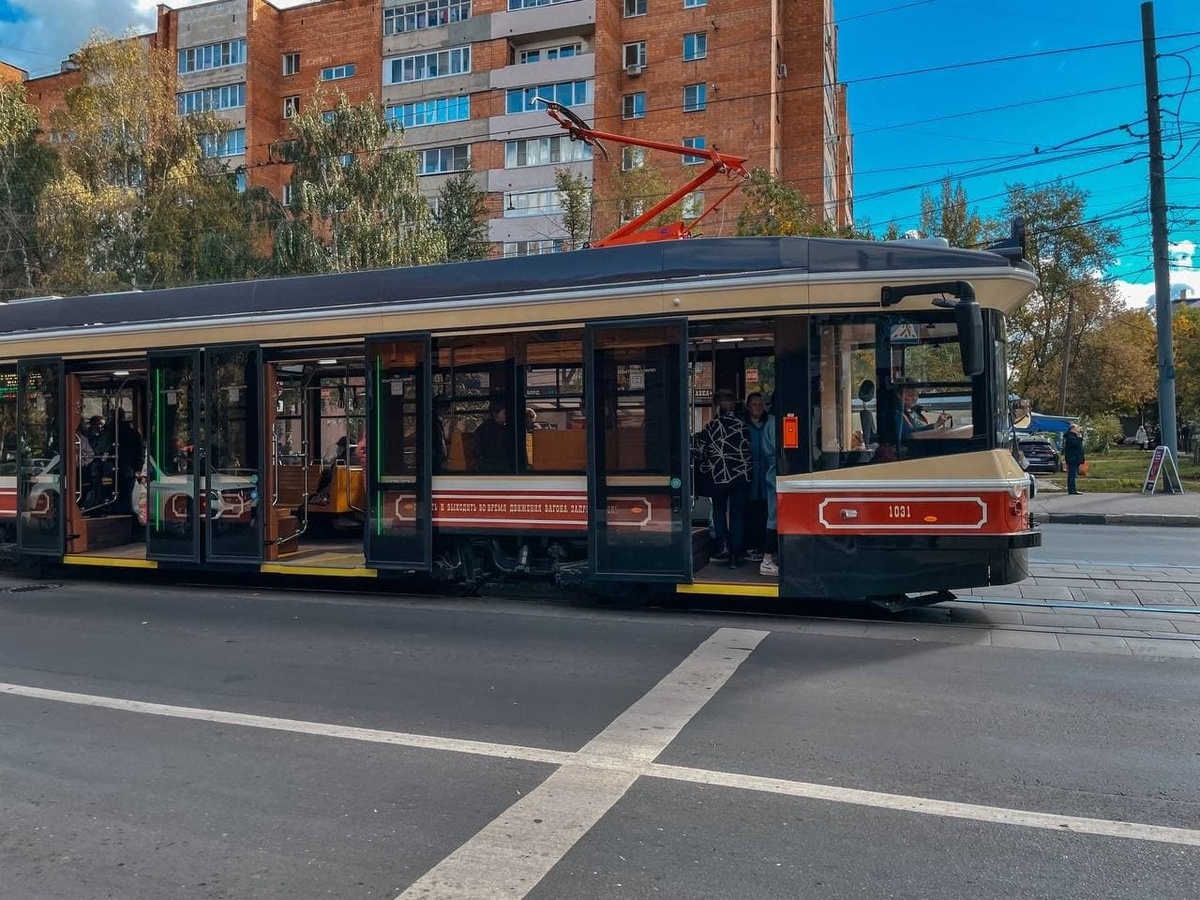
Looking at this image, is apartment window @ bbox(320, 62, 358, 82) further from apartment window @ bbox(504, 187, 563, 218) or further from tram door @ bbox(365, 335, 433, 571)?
tram door @ bbox(365, 335, 433, 571)

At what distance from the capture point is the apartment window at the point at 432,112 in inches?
1786

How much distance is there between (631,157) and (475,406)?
106ft

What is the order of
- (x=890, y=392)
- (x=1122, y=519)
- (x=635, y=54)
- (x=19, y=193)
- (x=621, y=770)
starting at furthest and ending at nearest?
1. (x=635, y=54)
2. (x=19, y=193)
3. (x=1122, y=519)
4. (x=890, y=392)
5. (x=621, y=770)

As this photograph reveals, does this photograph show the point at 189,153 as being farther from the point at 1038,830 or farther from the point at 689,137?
the point at 1038,830

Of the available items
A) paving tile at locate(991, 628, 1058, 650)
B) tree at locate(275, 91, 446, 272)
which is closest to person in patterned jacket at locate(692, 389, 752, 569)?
paving tile at locate(991, 628, 1058, 650)

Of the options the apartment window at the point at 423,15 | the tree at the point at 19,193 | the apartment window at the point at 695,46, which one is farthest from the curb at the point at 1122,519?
the apartment window at the point at 423,15

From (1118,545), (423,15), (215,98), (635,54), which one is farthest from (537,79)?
(1118,545)

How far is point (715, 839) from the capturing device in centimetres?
389

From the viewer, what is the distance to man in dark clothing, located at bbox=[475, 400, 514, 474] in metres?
8.80

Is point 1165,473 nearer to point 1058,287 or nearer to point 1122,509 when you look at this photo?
point 1122,509

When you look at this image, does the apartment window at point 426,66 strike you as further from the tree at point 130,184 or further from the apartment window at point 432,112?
the tree at point 130,184

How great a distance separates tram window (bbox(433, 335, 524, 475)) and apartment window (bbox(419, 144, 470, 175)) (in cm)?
3845

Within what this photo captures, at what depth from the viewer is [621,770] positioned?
4645 mm

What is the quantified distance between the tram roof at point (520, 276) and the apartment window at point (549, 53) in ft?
122
